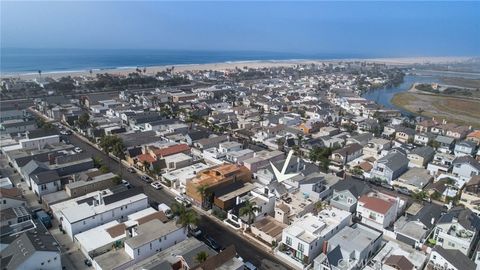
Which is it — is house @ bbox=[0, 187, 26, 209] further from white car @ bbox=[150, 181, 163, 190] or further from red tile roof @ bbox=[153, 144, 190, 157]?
red tile roof @ bbox=[153, 144, 190, 157]

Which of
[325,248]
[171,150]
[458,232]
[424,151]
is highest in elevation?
[171,150]

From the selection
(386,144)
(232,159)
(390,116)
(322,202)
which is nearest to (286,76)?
(390,116)

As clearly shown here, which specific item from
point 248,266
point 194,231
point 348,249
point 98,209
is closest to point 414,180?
point 348,249

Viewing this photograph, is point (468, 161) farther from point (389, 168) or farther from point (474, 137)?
point (474, 137)

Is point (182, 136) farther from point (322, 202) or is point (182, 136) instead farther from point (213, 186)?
point (322, 202)

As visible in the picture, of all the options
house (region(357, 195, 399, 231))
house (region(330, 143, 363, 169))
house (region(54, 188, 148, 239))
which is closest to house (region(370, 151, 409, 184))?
house (region(330, 143, 363, 169))

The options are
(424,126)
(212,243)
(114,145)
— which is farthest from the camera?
(424,126)

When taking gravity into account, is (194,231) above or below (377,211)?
below
